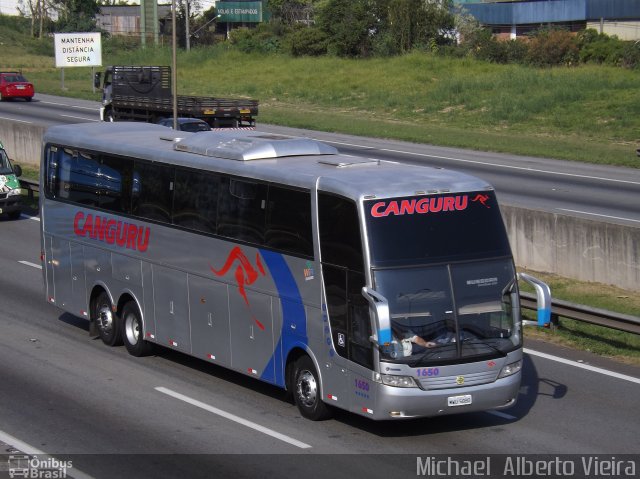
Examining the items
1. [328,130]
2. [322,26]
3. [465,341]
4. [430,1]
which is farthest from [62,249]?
[430,1]

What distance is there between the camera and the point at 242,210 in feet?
43.9

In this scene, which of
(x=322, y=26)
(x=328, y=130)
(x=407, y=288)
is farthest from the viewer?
(x=322, y=26)

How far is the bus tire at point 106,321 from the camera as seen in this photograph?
16156 mm

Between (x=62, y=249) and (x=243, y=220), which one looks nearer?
(x=243, y=220)

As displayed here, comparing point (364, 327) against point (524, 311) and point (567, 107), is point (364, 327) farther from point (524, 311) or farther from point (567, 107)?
point (567, 107)

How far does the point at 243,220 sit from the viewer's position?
1335 cm

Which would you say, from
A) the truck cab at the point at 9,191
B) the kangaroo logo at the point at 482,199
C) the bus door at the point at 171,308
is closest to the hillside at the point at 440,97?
the truck cab at the point at 9,191

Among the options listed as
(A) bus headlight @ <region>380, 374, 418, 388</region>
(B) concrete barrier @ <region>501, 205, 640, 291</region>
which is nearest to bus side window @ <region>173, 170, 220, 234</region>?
(A) bus headlight @ <region>380, 374, 418, 388</region>

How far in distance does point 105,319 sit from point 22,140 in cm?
2242

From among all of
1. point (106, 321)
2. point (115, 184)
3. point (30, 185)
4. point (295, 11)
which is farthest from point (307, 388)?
point (295, 11)

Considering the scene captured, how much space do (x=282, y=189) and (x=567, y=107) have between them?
39923mm

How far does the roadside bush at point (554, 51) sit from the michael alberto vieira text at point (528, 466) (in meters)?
57.8

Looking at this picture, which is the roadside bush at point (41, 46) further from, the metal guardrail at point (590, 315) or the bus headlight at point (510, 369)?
the bus headlight at point (510, 369)

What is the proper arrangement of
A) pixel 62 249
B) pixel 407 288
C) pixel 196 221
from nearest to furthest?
pixel 407 288, pixel 196 221, pixel 62 249
